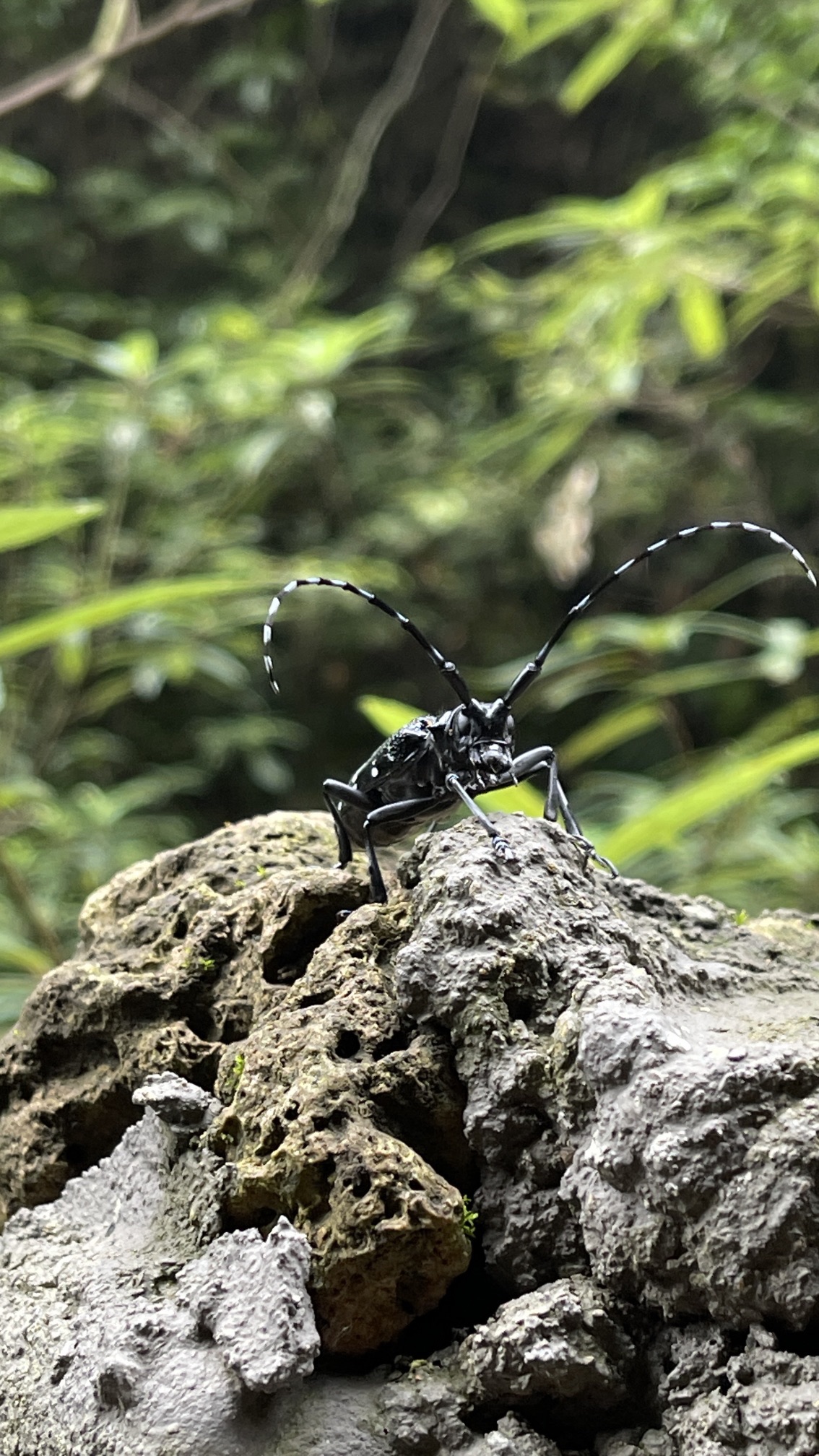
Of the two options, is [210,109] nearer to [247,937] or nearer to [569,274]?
[569,274]

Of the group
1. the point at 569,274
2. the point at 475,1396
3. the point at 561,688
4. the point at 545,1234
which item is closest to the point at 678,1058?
the point at 545,1234

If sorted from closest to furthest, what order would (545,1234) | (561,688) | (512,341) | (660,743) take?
(545,1234) → (561,688) → (512,341) → (660,743)

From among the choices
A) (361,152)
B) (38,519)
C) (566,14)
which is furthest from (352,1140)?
(361,152)

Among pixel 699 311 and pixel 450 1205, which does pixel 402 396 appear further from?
pixel 450 1205

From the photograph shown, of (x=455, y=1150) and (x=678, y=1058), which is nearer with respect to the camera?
(x=678, y=1058)

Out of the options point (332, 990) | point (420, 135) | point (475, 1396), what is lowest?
point (475, 1396)
